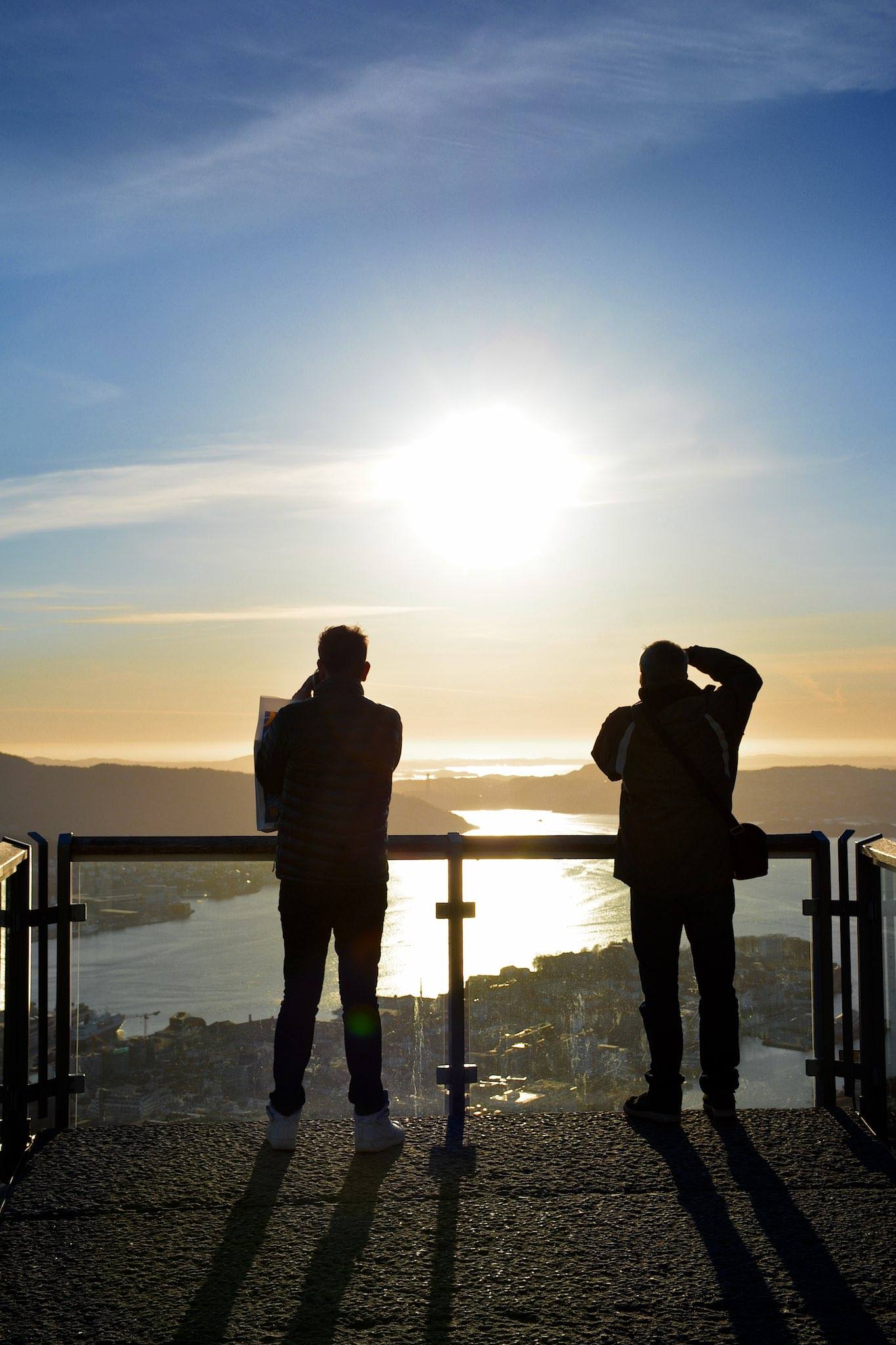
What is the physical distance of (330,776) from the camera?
15.3ft

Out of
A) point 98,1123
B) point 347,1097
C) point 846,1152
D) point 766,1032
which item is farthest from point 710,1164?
point 98,1123

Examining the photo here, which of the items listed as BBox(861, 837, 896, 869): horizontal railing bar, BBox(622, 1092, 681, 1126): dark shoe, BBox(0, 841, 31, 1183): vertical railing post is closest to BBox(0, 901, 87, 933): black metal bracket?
BBox(0, 841, 31, 1183): vertical railing post

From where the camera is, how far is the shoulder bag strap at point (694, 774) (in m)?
4.86

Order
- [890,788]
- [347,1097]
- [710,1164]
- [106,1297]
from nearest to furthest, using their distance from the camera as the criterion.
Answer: [106,1297]
[710,1164]
[347,1097]
[890,788]

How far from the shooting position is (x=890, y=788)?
49.8 feet

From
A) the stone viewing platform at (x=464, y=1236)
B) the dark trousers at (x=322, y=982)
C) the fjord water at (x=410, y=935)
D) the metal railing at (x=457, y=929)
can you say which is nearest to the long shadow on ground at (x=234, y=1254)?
the stone viewing platform at (x=464, y=1236)

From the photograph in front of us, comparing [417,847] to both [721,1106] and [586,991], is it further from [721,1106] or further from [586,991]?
[721,1106]

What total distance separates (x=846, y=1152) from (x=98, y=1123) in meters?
3.10

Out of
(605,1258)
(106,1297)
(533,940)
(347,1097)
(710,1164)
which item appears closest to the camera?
(106,1297)

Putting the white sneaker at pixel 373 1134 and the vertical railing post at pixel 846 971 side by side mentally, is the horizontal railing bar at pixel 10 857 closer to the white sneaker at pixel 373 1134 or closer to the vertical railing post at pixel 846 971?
the white sneaker at pixel 373 1134

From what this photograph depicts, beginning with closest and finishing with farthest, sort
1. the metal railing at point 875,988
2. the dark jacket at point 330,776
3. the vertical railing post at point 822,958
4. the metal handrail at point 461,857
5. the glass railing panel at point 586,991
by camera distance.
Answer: the dark jacket at point 330,776, the metal railing at point 875,988, the glass railing panel at point 586,991, the metal handrail at point 461,857, the vertical railing post at point 822,958

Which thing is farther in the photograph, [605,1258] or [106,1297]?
[605,1258]

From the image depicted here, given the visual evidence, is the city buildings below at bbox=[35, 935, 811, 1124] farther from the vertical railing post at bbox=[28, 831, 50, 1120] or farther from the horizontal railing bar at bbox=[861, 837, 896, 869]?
the horizontal railing bar at bbox=[861, 837, 896, 869]

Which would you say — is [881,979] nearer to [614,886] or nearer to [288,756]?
[614,886]
